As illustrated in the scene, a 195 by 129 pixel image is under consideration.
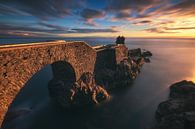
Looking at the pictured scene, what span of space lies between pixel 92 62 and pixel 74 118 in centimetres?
1471

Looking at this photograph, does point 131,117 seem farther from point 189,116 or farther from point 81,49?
point 81,49

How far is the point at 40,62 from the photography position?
74.2 ft

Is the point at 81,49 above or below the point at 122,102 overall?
above

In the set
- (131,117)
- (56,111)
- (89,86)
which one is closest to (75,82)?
(89,86)

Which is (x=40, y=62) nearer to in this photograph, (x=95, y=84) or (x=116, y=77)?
(x=95, y=84)

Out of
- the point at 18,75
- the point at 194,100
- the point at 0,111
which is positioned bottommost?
the point at 194,100

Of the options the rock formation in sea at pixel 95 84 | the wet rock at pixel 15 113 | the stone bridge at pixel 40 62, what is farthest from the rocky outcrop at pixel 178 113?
the wet rock at pixel 15 113

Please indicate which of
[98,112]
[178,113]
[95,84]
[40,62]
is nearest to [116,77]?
[95,84]

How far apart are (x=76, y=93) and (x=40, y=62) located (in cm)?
1202

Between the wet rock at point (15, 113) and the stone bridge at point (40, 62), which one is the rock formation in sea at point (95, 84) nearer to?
the stone bridge at point (40, 62)

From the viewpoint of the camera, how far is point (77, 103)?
32250mm

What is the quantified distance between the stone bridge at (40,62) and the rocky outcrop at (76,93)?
5.58 ft

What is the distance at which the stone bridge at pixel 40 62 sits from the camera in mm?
17847

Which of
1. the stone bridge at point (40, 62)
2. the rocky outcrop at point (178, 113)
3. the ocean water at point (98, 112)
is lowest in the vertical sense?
the ocean water at point (98, 112)
